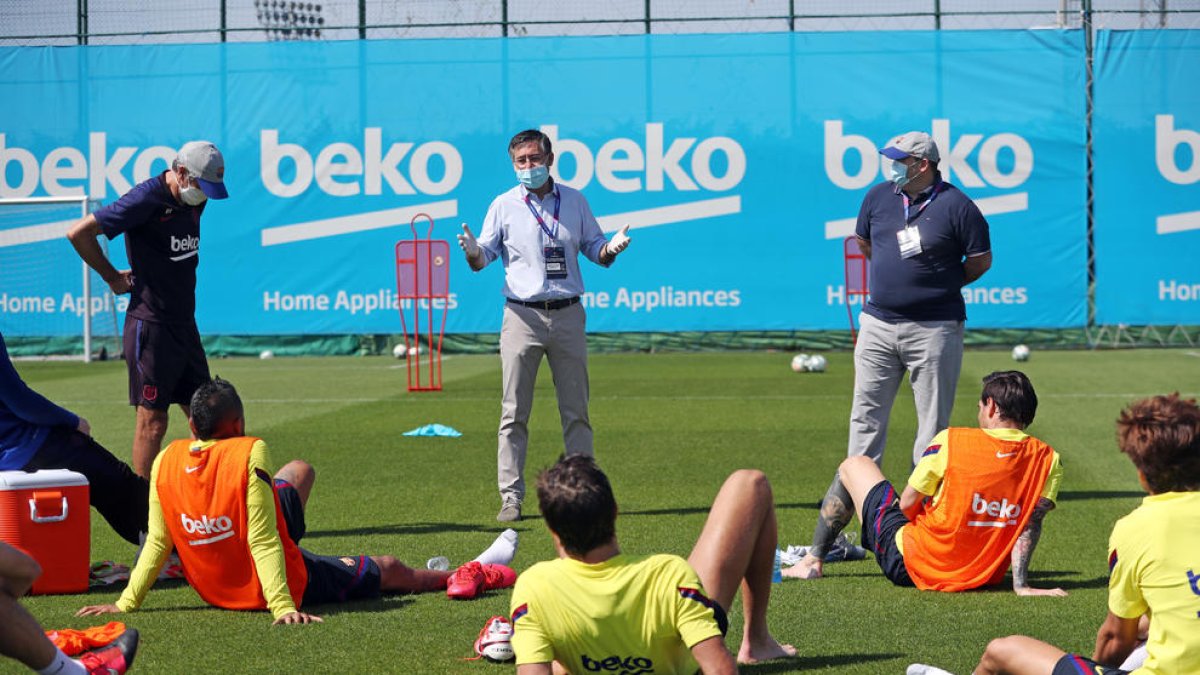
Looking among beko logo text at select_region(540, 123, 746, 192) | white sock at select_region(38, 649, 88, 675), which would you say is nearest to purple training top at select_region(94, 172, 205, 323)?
white sock at select_region(38, 649, 88, 675)

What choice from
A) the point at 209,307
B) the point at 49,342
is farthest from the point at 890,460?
the point at 49,342

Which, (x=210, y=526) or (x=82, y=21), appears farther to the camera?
(x=82, y=21)

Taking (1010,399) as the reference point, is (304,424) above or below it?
below

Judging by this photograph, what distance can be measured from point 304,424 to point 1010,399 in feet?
30.6

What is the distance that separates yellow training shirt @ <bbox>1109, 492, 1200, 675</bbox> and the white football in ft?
7.54

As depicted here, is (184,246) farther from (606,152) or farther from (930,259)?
(606,152)

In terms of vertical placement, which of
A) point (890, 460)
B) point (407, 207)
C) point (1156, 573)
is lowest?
point (890, 460)

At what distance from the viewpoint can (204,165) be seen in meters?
7.88

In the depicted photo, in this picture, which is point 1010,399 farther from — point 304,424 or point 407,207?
point 407,207

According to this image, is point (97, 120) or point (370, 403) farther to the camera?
point (97, 120)

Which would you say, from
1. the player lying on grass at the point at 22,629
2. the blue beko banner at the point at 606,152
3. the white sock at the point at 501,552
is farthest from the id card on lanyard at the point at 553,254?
the blue beko banner at the point at 606,152

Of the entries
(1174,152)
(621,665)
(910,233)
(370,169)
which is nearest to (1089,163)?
(1174,152)

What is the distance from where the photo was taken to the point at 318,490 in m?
10.2

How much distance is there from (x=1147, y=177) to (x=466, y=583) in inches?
837
